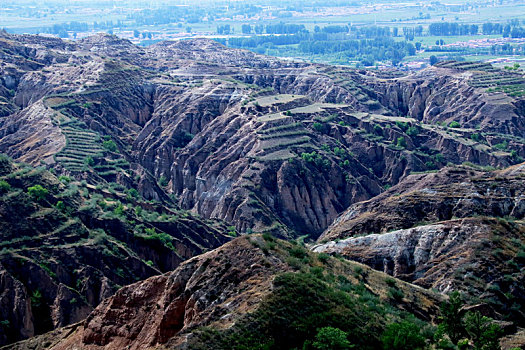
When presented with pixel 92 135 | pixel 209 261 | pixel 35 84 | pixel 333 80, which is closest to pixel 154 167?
pixel 92 135

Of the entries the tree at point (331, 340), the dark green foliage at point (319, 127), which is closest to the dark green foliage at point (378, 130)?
the dark green foliage at point (319, 127)

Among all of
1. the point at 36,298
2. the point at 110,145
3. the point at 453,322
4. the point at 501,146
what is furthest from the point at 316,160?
the point at 453,322

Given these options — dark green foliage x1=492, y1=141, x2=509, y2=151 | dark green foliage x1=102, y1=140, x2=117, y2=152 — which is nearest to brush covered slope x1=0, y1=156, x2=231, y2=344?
dark green foliage x1=102, y1=140, x2=117, y2=152

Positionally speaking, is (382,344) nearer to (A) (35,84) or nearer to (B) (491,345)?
(B) (491,345)

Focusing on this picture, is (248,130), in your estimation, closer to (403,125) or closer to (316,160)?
(316,160)

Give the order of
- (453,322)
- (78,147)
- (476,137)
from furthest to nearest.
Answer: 1. (476,137)
2. (78,147)
3. (453,322)

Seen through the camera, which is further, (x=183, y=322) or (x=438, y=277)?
(x=438, y=277)

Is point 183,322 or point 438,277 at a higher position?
point 183,322
